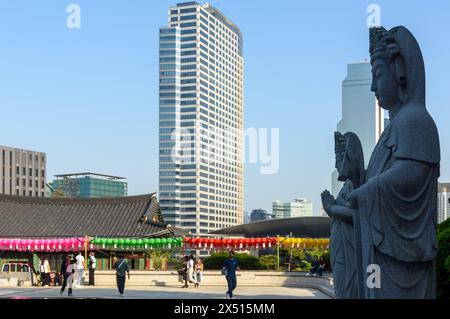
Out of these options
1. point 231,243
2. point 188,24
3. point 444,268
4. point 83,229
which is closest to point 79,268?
point 83,229

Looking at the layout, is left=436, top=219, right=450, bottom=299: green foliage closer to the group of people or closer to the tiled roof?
the group of people

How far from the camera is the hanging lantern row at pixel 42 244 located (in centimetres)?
3559

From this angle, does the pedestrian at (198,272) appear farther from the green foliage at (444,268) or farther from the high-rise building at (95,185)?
the high-rise building at (95,185)

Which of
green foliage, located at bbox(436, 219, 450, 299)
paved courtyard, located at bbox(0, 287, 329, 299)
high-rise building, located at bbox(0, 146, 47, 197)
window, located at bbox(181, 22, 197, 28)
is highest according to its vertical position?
window, located at bbox(181, 22, 197, 28)

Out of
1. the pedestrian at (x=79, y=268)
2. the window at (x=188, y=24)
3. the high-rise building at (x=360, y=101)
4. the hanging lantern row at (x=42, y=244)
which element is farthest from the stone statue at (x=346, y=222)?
the window at (x=188, y=24)

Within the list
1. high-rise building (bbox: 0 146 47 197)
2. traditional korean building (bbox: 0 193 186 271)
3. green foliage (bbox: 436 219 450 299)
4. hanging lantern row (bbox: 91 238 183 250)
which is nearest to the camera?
green foliage (bbox: 436 219 450 299)

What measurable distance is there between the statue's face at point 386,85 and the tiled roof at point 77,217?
32.4m

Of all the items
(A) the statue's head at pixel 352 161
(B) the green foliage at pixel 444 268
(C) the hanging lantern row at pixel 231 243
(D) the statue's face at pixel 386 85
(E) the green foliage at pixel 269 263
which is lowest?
(E) the green foliage at pixel 269 263

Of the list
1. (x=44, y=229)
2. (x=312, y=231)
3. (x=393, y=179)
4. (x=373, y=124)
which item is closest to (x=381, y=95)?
(x=393, y=179)

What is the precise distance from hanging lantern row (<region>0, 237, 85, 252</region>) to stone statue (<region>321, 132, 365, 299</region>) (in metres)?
28.4

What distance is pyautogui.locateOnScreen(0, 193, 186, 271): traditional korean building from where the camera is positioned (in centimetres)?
3581

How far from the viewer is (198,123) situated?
5527 inches

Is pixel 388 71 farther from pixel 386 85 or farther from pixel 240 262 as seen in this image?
pixel 240 262

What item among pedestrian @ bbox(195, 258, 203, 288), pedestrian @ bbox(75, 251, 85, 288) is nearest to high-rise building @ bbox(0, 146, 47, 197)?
pedestrian @ bbox(75, 251, 85, 288)
